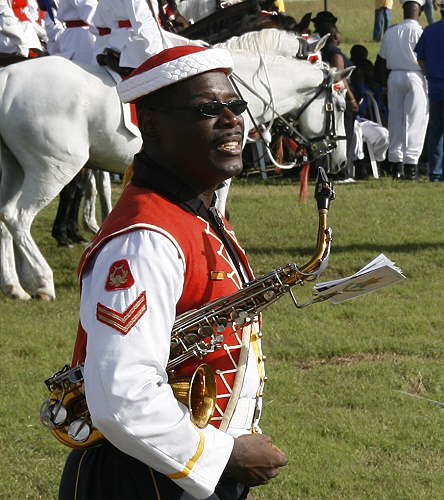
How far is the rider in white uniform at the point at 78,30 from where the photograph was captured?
11.8 meters

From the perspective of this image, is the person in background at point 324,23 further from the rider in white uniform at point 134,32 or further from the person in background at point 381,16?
the person in background at point 381,16

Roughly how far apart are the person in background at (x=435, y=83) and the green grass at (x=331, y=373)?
3800 mm

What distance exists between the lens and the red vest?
2.79 m

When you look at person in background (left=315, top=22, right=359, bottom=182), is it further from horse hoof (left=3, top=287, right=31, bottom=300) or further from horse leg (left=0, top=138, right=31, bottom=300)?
horse hoof (left=3, top=287, right=31, bottom=300)

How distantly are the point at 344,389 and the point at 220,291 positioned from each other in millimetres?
4359

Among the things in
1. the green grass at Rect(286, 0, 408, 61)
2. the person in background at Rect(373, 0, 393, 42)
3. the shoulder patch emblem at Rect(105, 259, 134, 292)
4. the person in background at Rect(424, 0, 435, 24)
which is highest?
the shoulder patch emblem at Rect(105, 259, 134, 292)

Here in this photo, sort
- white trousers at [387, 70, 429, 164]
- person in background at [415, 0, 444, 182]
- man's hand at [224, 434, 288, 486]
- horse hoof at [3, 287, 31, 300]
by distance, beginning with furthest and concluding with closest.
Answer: white trousers at [387, 70, 429, 164] < person in background at [415, 0, 444, 182] < horse hoof at [3, 287, 31, 300] < man's hand at [224, 434, 288, 486]

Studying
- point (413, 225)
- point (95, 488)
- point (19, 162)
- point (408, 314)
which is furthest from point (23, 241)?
point (95, 488)

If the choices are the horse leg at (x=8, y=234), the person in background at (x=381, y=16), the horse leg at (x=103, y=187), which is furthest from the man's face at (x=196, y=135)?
the person in background at (x=381, y=16)

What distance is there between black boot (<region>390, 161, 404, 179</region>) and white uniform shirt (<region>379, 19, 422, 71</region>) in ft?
4.26

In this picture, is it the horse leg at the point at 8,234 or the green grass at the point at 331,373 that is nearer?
the green grass at the point at 331,373

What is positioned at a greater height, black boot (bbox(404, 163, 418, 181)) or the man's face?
the man's face

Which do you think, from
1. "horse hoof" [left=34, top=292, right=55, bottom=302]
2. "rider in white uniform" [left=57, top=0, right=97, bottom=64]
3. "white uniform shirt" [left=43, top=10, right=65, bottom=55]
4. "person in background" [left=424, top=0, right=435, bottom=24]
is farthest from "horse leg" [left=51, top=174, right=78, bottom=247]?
"person in background" [left=424, top=0, right=435, bottom=24]

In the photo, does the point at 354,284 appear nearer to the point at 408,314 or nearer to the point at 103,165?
the point at 408,314
